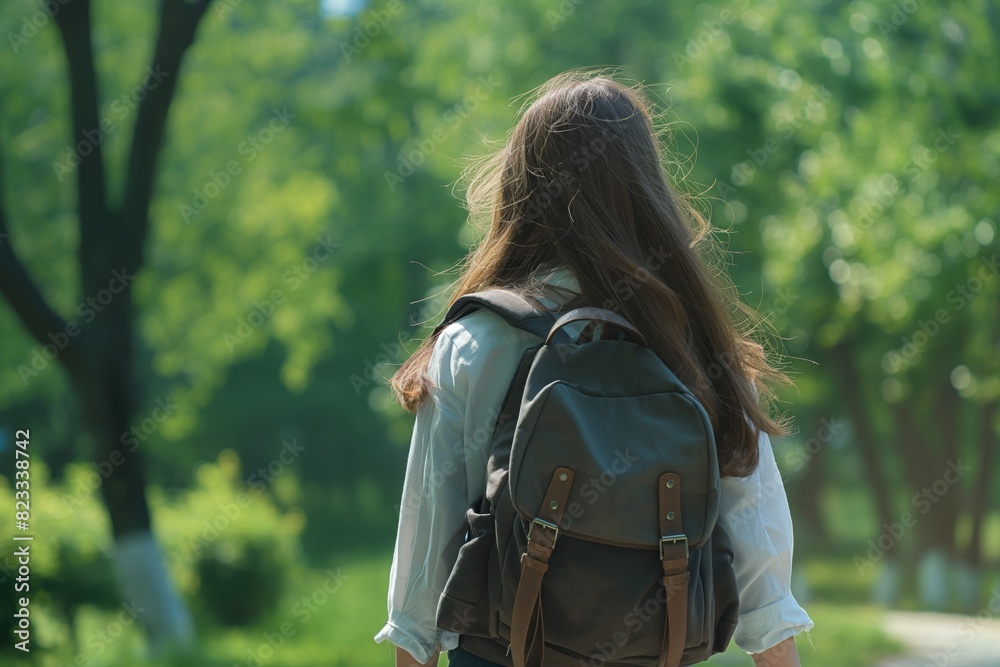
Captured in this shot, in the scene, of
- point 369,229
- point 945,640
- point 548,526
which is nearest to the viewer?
point 548,526

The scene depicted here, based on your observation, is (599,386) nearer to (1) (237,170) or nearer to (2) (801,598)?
(1) (237,170)

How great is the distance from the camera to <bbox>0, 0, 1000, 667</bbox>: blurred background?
6645 millimetres

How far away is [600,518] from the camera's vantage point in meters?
1.50

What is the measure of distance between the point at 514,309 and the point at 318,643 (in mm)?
7368

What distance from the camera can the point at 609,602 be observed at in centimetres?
150

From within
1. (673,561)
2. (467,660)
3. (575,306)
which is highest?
(575,306)

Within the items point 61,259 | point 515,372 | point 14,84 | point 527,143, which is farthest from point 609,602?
point 61,259

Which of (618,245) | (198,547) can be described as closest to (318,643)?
(198,547)

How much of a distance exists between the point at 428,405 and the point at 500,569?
0.31 metres

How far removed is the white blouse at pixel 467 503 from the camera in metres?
1.66

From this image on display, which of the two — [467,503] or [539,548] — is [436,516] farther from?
[539,548]

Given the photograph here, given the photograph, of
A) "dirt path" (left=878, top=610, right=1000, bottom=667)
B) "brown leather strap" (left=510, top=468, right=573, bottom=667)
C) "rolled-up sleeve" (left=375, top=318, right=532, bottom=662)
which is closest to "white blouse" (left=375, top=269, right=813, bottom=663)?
Result: "rolled-up sleeve" (left=375, top=318, right=532, bottom=662)

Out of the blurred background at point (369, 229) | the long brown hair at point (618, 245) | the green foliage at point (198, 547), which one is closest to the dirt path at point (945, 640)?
the blurred background at point (369, 229)

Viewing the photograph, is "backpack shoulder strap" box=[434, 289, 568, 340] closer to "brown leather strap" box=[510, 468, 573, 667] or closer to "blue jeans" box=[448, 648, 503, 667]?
"brown leather strap" box=[510, 468, 573, 667]
